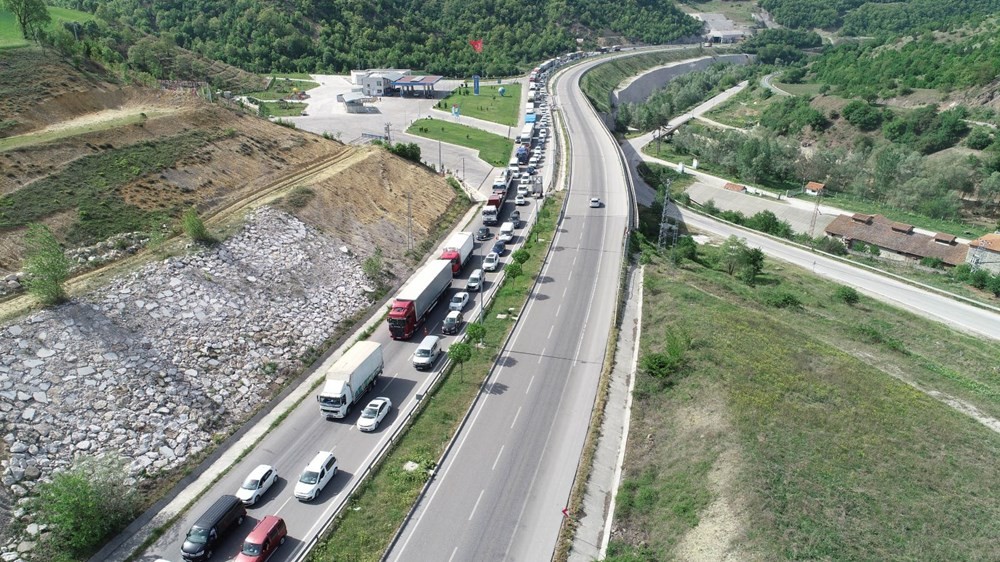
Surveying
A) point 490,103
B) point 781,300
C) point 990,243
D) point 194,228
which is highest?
point 490,103

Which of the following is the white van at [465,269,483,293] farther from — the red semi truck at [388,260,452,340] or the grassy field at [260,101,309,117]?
the grassy field at [260,101,309,117]

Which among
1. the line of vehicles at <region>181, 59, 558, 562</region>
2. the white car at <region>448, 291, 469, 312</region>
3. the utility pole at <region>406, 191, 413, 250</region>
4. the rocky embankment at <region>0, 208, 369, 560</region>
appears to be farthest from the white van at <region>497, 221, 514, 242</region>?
the rocky embankment at <region>0, 208, 369, 560</region>

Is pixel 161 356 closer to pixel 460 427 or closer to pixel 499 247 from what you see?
pixel 460 427

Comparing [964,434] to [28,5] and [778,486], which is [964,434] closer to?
[778,486]

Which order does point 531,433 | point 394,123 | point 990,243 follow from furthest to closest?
point 394,123, point 990,243, point 531,433

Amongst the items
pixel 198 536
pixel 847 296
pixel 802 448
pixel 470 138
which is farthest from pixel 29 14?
pixel 847 296

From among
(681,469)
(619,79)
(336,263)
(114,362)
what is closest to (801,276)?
(681,469)

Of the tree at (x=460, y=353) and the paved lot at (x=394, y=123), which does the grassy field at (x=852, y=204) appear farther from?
the tree at (x=460, y=353)
